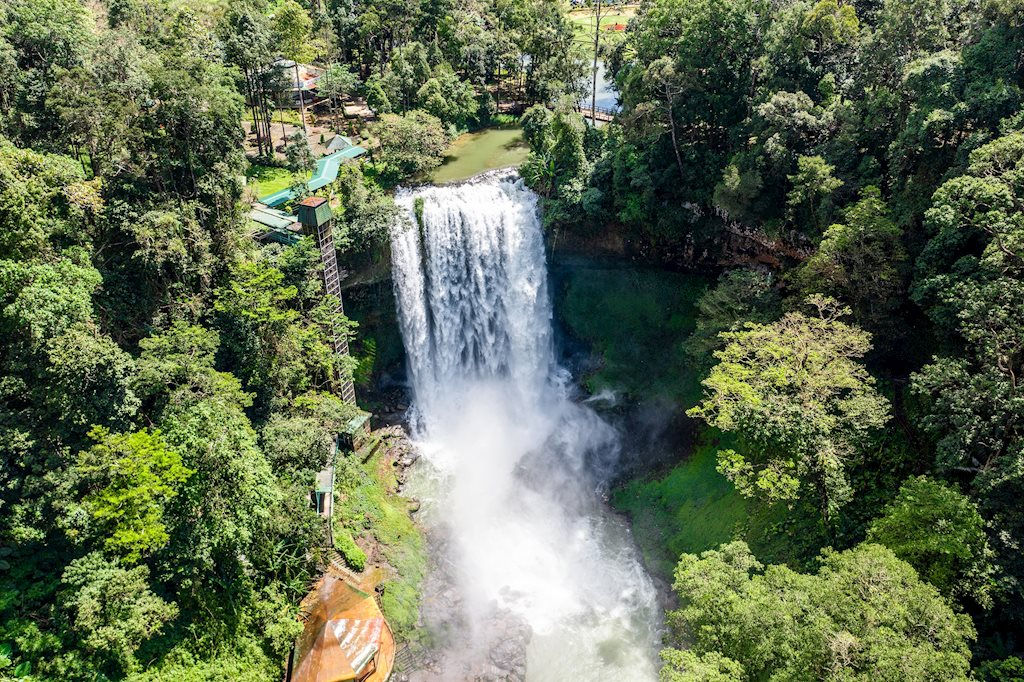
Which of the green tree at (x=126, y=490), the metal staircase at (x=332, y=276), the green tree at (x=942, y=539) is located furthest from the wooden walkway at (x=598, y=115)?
the green tree at (x=126, y=490)

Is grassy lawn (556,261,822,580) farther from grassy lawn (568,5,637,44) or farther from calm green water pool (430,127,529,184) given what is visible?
grassy lawn (568,5,637,44)

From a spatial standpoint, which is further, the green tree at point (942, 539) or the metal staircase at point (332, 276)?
the metal staircase at point (332, 276)

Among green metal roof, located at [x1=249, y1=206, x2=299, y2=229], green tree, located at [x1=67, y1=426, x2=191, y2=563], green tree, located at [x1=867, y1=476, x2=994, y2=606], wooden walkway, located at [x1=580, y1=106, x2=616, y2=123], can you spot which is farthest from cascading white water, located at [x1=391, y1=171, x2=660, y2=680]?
green tree, located at [x1=67, y1=426, x2=191, y2=563]

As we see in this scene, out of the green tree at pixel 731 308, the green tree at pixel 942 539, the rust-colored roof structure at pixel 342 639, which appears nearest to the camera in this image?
the green tree at pixel 942 539

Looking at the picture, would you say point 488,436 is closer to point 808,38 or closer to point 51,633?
point 51,633

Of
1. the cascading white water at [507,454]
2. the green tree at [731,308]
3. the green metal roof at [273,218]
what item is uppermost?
the green metal roof at [273,218]

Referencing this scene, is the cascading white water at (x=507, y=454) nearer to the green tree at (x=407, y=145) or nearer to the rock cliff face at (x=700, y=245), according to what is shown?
the green tree at (x=407, y=145)
